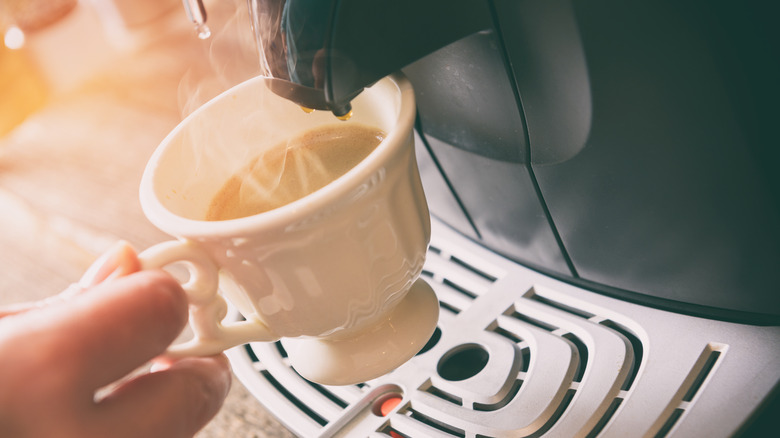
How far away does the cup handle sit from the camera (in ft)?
0.76

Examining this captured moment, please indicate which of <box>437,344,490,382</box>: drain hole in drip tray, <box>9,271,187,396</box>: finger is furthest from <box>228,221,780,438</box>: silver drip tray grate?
<box>9,271,187,396</box>: finger

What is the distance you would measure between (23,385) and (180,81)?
19.4 inches

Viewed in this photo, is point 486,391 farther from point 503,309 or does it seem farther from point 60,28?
point 60,28

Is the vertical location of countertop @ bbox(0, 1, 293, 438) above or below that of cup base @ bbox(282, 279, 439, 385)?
below

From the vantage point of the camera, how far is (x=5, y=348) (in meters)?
0.19

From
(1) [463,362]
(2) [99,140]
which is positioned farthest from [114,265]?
(2) [99,140]

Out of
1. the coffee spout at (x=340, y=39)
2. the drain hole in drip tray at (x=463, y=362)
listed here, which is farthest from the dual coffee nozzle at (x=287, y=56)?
the drain hole in drip tray at (x=463, y=362)

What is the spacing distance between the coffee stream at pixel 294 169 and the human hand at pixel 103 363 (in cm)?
7

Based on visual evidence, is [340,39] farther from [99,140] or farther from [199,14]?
[99,140]

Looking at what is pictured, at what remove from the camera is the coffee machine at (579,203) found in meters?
0.23

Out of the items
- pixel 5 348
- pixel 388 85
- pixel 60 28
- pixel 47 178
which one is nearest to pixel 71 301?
pixel 5 348

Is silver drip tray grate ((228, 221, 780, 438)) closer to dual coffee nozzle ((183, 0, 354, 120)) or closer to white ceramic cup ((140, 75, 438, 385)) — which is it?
white ceramic cup ((140, 75, 438, 385))

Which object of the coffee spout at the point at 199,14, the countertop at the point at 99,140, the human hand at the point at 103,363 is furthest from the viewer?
the countertop at the point at 99,140

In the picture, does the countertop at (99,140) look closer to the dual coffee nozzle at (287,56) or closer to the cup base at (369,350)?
the cup base at (369,350)
